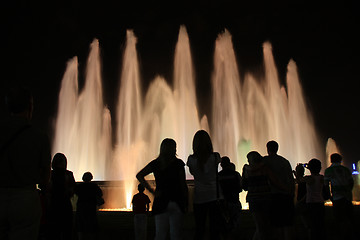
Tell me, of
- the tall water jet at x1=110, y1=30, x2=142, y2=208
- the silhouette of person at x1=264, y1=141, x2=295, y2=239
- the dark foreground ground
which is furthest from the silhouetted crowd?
the tall water jet at x1=110, y1=30, x2=142, y2=208

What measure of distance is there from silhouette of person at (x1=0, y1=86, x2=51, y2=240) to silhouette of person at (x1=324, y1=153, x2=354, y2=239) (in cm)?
571

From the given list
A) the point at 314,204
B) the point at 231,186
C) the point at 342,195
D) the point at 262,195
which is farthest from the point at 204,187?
the point at 342,195

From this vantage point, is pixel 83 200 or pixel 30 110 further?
pixel 83 200

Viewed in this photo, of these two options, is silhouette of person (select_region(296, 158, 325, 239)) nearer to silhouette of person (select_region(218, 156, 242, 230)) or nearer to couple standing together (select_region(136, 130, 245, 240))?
silhouette of person (select_region(218, 156, 242, 230))

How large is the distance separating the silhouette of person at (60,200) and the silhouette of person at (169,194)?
1692 millimetres

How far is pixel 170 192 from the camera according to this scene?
14.6 ft

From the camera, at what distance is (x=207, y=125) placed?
88.4 feet

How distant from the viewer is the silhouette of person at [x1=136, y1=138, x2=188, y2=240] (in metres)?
4.38

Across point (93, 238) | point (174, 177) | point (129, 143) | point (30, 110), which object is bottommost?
point (93, 238)

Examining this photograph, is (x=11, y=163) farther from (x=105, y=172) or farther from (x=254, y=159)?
(x=105, y=172)

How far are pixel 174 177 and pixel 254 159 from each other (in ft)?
6.37

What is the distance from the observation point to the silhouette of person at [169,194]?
4.38 meters

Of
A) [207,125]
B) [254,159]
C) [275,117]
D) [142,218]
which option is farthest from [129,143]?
[254,159]

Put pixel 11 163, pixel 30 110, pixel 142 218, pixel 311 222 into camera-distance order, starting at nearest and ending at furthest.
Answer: pixel 11 163 → pixel 30 110 → pixel 311 222 → pixel 142 218
